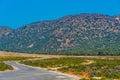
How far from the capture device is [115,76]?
51375 mm

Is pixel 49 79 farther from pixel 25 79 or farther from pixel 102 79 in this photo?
pixel 102 79

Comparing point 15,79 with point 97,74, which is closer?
point 15,79

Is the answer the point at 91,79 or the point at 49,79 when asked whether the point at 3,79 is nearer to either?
the point at 49,79

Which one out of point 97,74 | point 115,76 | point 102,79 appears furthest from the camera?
point 97,74

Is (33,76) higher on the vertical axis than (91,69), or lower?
lower

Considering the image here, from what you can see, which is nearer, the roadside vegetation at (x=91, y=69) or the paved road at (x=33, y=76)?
the paved road at (x=33, y=76)

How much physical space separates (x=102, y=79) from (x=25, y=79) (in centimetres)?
1129

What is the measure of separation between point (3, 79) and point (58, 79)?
329 inches

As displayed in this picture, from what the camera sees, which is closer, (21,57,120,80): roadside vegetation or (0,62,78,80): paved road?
(0,62,78,80): paved road

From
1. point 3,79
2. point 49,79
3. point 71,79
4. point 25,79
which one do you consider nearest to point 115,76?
point 71,79

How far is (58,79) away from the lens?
1943 inches

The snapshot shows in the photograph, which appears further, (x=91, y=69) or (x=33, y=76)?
(x=91, y=69)

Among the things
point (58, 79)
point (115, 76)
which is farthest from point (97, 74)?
point (58, 79)

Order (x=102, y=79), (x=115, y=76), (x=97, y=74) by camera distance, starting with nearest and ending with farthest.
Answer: (x=102, y=79) → (x=115, y=76) → (x=97, y=74)
